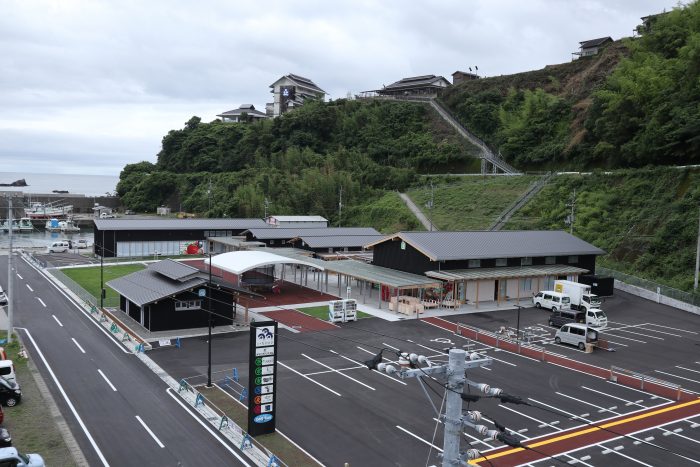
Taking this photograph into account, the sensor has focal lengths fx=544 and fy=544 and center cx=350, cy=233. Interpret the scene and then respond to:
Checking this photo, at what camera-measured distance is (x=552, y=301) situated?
137ft

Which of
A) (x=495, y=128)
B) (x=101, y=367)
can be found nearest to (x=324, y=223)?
(x=495, y=128)

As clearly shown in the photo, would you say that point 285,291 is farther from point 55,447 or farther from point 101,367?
point 55,447

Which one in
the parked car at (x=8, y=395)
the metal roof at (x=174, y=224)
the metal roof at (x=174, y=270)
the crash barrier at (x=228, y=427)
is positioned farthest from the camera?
the metal roof at (x=174, y=224)

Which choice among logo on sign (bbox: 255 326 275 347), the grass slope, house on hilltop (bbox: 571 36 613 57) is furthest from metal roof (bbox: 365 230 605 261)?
house on hilltop (bbox: 571 36 613 57)

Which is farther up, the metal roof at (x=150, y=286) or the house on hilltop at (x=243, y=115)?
the house on hilltop at (x=243, y=115)

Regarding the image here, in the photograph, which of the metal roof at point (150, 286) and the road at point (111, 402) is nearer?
the road at point (111, 402)

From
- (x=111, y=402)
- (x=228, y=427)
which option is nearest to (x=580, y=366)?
(x=228, y=427)

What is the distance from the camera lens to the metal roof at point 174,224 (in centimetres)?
6594

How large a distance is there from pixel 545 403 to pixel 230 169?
106 meters

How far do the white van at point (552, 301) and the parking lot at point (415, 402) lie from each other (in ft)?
26.2

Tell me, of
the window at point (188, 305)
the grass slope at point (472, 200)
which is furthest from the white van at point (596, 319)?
the grass slope at point (472, 200)

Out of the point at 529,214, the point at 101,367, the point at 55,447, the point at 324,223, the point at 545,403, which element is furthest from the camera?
the point at 324,223

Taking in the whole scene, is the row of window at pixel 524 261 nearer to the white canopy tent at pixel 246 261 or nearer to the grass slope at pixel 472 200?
the white canopy tent at pixel 246 261

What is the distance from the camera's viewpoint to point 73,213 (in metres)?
131
